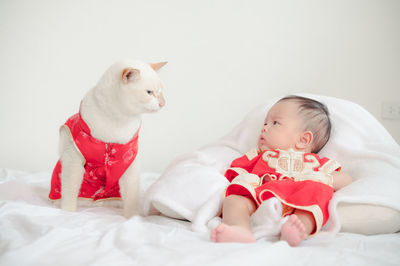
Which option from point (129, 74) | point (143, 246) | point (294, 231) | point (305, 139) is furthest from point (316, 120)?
point (143, 246)

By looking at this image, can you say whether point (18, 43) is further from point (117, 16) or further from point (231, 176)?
point (231, 176)

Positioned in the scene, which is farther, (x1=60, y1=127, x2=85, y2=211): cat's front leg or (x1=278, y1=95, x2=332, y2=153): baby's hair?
(x1=278, y1=95, x2=332, y2=153): baby's hair

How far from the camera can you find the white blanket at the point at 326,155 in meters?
0.97

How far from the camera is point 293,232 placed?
0.82m

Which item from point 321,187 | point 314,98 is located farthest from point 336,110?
point 321,187

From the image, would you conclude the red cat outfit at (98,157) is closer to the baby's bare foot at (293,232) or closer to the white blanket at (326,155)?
the white blanket at (326,155)

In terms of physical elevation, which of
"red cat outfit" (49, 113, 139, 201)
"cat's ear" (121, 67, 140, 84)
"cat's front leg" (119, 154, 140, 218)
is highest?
"cat's ear" (121, 67, 140, 84)

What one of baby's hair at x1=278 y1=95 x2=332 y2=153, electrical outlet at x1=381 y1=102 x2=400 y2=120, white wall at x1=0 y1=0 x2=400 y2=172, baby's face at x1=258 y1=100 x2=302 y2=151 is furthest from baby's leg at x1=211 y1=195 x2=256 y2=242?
electrical outlet at x1=381 y1=102 x2=400 y2=120

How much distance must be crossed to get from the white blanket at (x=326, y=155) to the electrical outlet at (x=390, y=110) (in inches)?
26.6

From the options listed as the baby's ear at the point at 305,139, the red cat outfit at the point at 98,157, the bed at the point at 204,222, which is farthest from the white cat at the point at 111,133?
the baby's ear at the point at 305,139

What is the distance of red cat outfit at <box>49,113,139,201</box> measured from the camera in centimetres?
110

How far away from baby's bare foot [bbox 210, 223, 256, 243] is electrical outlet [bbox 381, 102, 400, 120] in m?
1.41

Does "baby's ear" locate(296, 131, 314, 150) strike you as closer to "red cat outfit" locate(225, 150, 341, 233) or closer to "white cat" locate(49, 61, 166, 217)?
"red cat outfit" locate(225, 150, 341, 233)

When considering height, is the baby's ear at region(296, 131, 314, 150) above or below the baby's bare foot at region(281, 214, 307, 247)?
above
